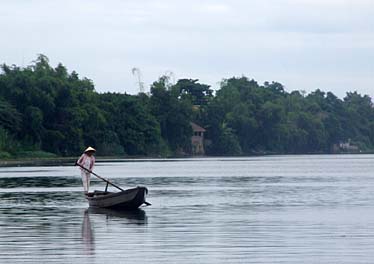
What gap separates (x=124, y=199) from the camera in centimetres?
3759

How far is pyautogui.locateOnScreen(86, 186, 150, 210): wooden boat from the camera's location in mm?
37406

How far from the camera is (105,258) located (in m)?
22.1

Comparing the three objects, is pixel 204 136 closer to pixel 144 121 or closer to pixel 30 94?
pixel 144 121

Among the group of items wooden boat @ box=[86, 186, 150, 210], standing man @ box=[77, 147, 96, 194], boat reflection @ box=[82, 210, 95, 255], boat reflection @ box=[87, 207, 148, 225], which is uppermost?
standing man @ box=[77, 147, 96, 194]

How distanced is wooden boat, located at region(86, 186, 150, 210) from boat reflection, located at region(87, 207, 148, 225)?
0.24 meters

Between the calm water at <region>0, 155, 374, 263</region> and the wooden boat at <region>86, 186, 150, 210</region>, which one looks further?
the wooden boat at <region>86, 186, 150, 210</region>

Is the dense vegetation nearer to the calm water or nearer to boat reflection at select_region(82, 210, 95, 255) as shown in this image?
the calm water

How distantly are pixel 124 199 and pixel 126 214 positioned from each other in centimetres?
180

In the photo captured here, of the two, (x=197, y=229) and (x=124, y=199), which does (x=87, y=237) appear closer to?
(x=197, y=229)

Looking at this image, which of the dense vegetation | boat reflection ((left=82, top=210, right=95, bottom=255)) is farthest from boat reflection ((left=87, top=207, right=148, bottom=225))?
the dense vegetation

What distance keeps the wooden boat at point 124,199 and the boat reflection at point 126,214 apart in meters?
0.24

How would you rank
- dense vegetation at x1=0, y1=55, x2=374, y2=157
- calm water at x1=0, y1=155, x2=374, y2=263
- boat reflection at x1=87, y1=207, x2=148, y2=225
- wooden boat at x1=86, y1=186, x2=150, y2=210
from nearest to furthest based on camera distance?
calm water at x1=0, y1=155, x2=374, y2=263 < boat reflection at x1=87, y1=207, x2=148, y2=225 < wooden boat at x1=86, y1=186, x2=150, y2=210 < dense vegetation at x1=0, y1=55, x2=374, y2=157

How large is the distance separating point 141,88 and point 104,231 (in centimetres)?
15342

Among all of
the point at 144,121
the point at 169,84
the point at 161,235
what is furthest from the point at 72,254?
the point at 169,84
